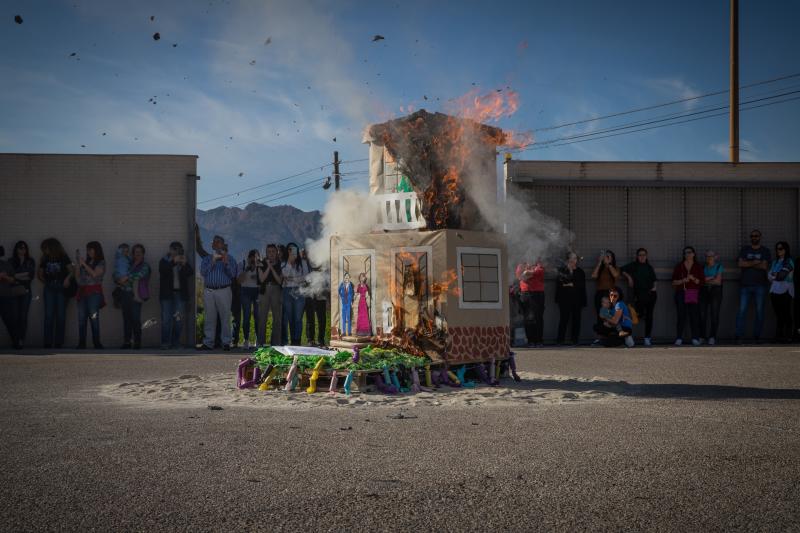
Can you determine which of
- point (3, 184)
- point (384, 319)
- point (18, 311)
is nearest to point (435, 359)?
point (384, 319)

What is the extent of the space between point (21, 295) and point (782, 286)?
58.1 ft

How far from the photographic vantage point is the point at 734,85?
27438mm

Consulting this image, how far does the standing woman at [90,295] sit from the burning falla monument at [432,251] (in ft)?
28.2

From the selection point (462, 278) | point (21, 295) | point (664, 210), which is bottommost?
point (21, 295)

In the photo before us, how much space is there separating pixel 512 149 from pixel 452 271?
226 cm

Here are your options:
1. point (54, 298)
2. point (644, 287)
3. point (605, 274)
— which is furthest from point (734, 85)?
point (54, 298)

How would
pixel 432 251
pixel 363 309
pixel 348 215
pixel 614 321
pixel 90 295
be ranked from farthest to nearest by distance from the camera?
1. pixel 614 321
2. pixel 90 295
3. pixel 348 215
4. pixel 363 309
5. pixel 432 251

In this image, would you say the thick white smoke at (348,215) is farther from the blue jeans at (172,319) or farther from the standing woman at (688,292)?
the standing woman at (688,292)

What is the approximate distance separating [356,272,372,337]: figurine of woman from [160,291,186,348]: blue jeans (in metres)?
8.06

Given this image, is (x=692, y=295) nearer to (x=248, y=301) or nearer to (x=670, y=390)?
(x=670, y=390)

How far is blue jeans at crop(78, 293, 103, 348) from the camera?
1889 cm

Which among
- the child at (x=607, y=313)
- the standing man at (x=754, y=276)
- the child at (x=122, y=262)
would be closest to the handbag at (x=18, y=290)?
the child at (x=122, y=262)

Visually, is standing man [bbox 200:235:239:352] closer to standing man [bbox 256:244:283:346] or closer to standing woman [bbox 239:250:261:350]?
standing woman [bbox 239:250:261:350]

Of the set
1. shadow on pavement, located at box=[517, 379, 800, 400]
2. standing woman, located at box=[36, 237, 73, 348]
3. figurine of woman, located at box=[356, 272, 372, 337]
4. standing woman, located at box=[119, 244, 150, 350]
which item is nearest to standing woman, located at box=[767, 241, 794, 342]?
shadow on pavement, located at box=[517, 379, 800, 400]
